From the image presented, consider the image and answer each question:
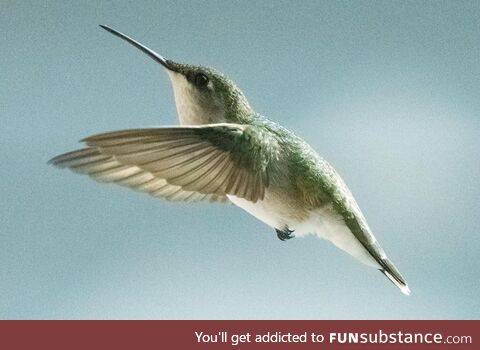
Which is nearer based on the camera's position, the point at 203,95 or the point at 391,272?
the point at 203,95

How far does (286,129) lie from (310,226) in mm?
178

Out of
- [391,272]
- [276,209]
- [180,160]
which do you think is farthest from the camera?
[391,272]

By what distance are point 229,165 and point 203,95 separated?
0.67 ft

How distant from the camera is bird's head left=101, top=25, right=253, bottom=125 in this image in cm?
101

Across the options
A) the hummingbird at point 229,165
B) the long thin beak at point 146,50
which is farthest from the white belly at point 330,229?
the long thin beak at point 146,50

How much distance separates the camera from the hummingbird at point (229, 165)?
2.58 feet

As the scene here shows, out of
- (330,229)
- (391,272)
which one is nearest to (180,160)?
(330,229)

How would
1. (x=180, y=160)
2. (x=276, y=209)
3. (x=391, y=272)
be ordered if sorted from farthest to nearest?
1. (x=391, y=272)
2. (x=276, y=209)
3. (x=180, y=160)

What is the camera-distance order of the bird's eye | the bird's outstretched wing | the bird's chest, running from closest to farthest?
the bird's outstretched wing < the bird's chest < the bird's eye

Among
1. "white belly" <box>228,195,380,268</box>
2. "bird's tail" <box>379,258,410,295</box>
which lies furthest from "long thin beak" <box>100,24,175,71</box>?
"bird's tail" <box>379,258,410,295</box>

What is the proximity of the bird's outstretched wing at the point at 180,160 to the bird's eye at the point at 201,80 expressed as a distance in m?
0.16

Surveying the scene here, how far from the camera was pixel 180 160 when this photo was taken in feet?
2.75

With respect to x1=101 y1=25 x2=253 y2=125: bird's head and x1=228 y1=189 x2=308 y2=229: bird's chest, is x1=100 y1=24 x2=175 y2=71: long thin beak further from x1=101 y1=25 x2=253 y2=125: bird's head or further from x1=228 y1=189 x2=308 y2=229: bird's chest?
x1=228 y1=189 x2=308 y2=229: bird's chest

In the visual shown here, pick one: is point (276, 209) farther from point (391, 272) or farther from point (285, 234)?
point (391, 272)
